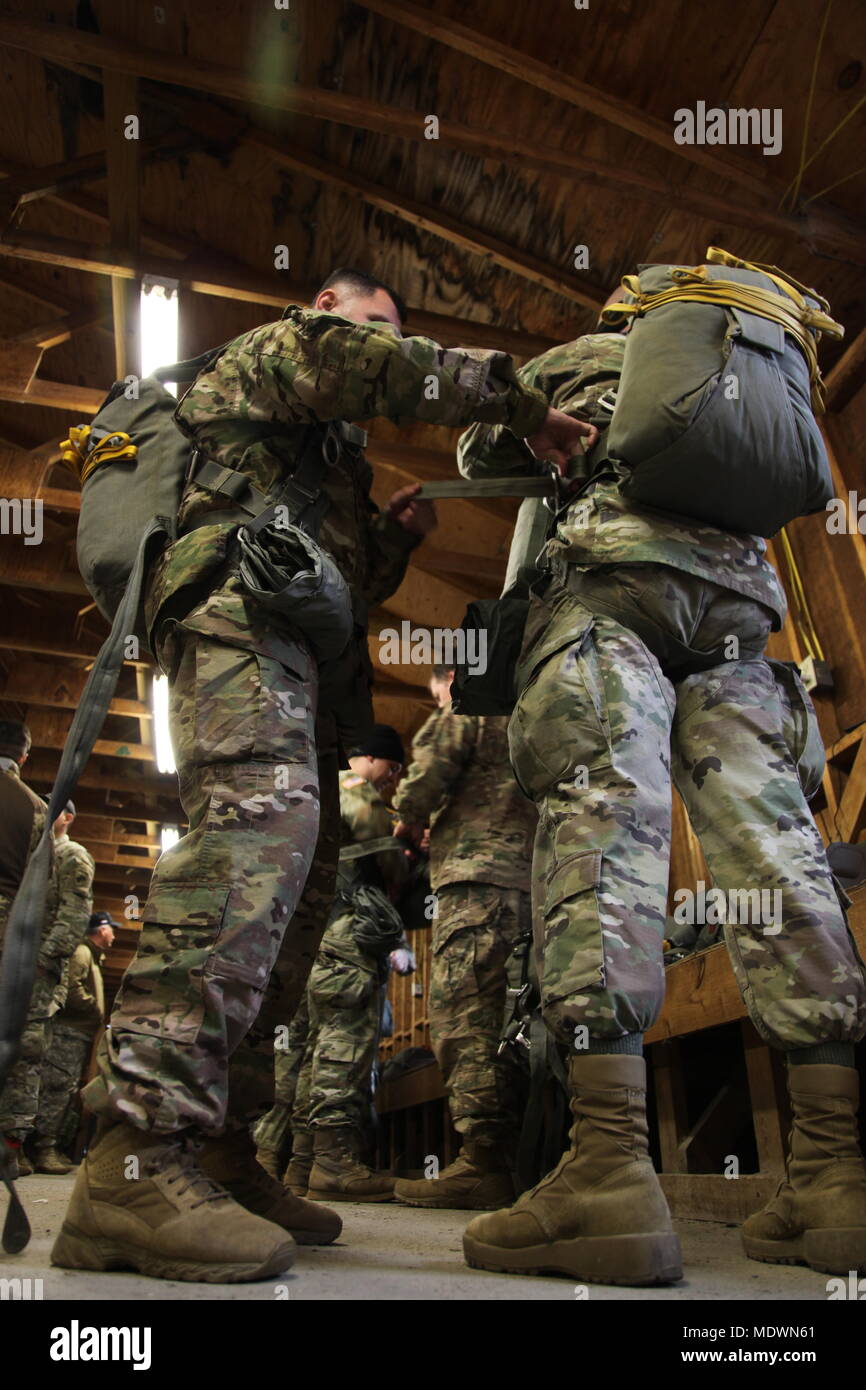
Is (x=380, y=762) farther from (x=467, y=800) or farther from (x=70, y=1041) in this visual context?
(x=70, y=1041)

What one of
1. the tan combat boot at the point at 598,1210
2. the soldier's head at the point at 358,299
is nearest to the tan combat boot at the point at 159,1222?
the tan combat boot at the point at 598,1210

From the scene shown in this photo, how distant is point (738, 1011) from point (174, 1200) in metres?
1.63

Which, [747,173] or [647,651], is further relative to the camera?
[747,173]

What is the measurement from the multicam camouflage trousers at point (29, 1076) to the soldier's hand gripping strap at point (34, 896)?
3829 mm

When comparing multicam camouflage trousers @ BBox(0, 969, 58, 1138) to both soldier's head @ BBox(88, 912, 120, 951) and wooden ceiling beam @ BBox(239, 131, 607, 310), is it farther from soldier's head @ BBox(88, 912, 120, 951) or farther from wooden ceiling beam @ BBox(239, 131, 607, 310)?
wooden ceiling beam @ BBox(239, 131, 607, 310)

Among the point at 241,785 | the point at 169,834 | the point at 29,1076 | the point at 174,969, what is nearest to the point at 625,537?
the point at 241,785

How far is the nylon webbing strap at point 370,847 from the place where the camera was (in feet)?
13.6

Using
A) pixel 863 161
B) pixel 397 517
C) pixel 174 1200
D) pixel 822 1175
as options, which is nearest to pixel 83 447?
pixel 397 517

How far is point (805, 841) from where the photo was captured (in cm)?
161

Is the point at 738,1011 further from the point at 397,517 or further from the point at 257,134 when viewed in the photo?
the point at 257,134

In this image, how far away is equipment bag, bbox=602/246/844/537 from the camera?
1612mm

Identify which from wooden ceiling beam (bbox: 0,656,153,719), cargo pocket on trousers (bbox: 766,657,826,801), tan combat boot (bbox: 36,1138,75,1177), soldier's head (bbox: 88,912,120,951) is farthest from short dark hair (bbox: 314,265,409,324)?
soldier's head (bbox: 88,912,120,951)

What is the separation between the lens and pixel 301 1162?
4.07m

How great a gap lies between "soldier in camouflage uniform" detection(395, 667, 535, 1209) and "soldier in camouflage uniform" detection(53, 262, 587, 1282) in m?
1.33
